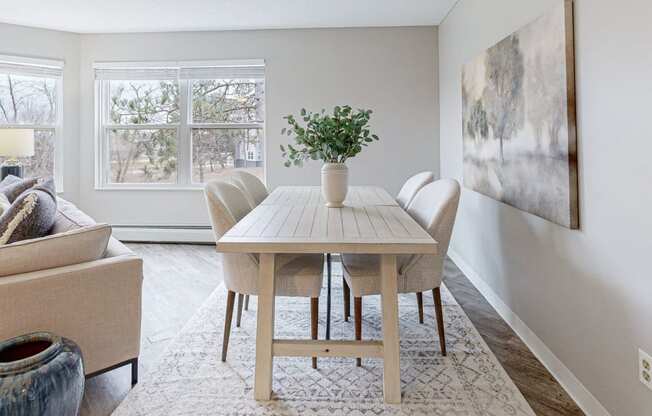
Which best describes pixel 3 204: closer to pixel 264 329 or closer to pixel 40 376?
pixel 40 376

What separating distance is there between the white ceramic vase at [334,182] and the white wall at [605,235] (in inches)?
40.8

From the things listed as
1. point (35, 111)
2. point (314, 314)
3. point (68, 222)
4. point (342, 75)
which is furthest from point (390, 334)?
point (35, 111)

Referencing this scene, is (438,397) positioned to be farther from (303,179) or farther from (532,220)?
(303,179)

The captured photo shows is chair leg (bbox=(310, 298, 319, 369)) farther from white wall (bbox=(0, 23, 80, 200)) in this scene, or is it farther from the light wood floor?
white wall (bbox=(0, 23, 80, 200))

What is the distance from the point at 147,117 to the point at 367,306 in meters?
3.58

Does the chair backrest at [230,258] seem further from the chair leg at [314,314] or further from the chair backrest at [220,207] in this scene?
the chair leg at [314,314]

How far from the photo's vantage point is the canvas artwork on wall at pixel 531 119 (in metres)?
1.68

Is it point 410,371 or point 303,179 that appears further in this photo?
point 303,179

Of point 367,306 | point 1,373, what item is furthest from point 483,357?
point 1,373

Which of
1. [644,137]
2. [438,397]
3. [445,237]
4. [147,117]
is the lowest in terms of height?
[438,397]

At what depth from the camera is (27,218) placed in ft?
5.36

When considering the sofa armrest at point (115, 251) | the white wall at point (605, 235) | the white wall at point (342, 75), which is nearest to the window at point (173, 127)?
the white wall at point (342, 75)

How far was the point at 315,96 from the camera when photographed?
442 centimetres

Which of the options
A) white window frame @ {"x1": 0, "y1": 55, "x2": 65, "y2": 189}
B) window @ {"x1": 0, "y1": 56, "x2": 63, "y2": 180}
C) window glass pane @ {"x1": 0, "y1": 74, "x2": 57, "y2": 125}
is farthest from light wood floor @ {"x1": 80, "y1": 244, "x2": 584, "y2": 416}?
window glass pane @ {"x1": 0, "y1": 74, "x2": 57, "y2": 125}
